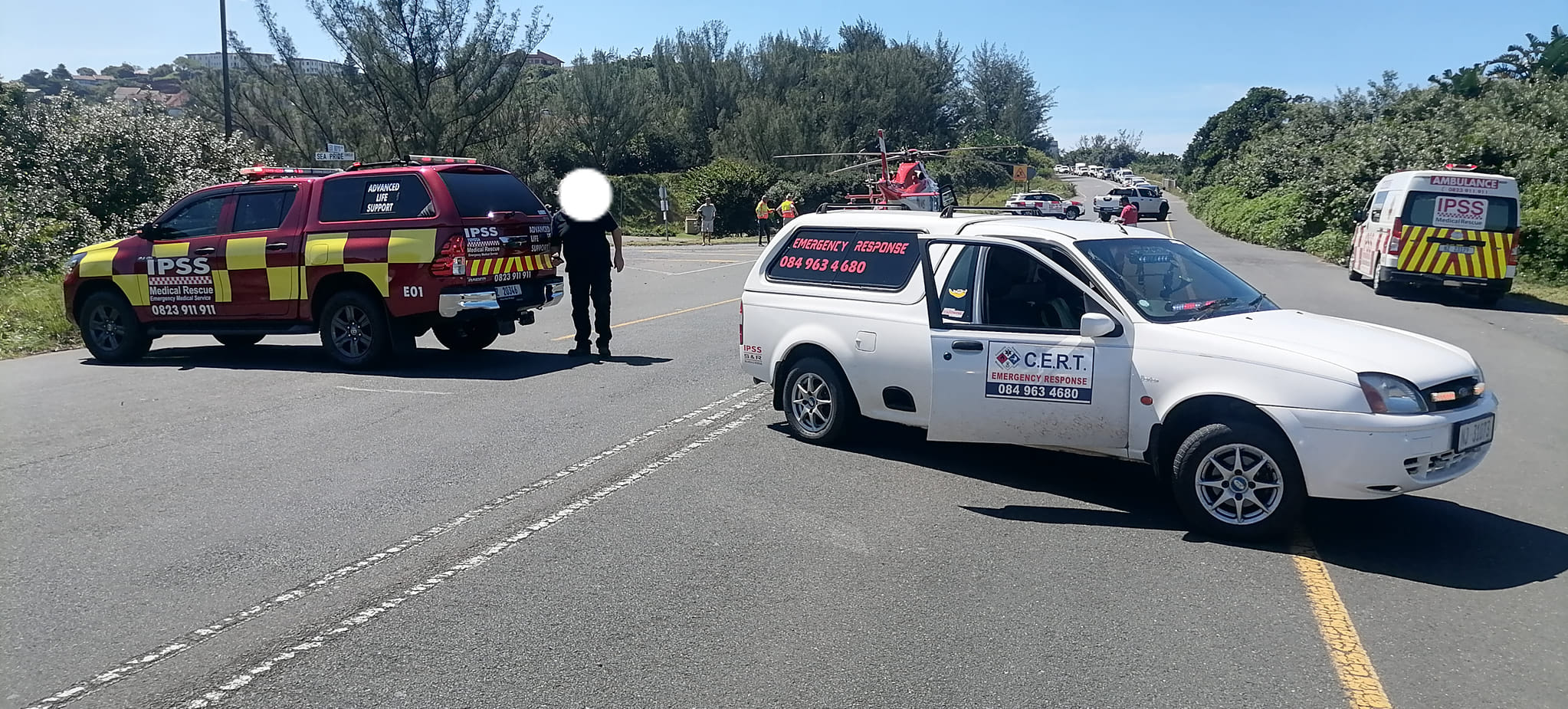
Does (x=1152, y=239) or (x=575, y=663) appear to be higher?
(x=1152, y=239)

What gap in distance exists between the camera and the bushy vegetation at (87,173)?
2017cm

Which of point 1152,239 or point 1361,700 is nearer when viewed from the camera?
point 1361,700

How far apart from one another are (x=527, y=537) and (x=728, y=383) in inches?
184

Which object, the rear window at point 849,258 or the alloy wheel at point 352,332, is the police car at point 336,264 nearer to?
the alloy wheel at point 352,332

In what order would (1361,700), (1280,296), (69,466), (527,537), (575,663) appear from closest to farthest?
(1361,700) → (575,663) → (527,537) → (69,466) → (1280,296)

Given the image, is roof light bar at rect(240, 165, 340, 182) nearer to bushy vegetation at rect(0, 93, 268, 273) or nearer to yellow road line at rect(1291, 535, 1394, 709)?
yellow road line at rect(1291, 535, 1394, 709)

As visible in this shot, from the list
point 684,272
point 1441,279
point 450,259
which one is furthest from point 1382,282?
point 450,259

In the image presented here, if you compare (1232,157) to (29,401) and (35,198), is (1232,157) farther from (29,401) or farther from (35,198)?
(29,401)

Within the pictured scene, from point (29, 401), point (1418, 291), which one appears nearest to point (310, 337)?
point (29, 401)

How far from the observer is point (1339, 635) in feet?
15.5

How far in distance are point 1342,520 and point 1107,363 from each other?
1560mm

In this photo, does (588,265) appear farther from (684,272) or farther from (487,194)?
(684,272)

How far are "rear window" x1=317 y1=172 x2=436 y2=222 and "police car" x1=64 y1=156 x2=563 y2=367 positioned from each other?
0.01 meters

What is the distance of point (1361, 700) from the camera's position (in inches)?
162
